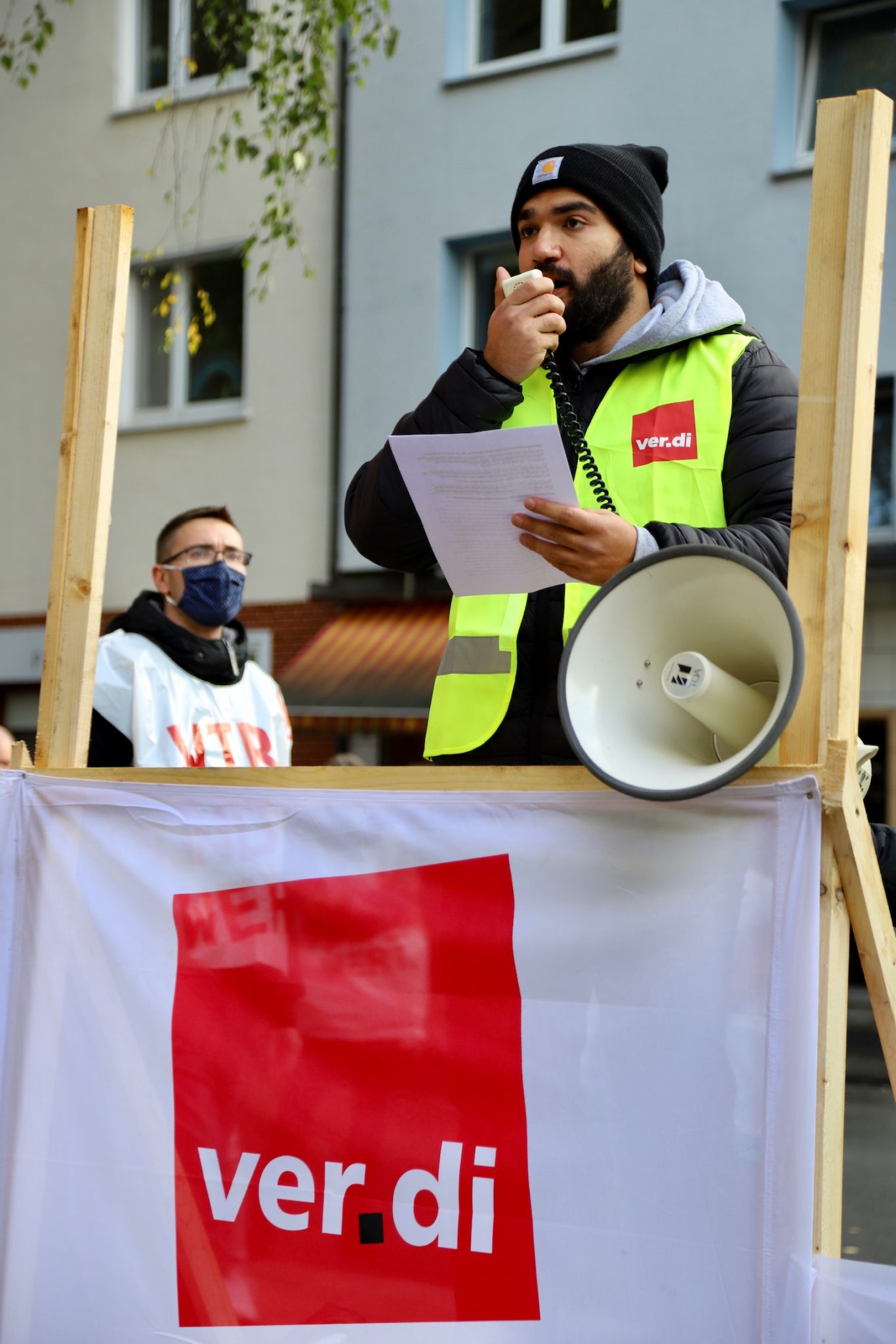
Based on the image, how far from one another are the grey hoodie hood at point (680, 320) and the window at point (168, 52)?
1178 cm

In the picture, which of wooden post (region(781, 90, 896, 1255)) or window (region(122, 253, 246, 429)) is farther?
window (region(122, 253, 246, 429))

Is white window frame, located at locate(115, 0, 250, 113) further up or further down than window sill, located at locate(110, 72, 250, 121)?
further up

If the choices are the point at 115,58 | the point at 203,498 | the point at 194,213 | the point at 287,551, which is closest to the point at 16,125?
the point at 115,58

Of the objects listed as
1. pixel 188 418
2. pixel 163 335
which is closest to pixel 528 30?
pixel 163 335

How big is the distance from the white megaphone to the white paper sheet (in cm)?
Answer: 19

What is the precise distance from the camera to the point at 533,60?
1209 cm

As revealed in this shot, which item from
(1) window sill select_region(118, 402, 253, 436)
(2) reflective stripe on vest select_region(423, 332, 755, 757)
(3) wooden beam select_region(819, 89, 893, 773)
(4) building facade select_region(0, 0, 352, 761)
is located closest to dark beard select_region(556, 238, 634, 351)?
(2) reflective stripe on vest select_region(423, 332, 755, 757)

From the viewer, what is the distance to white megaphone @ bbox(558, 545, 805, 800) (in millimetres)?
1899

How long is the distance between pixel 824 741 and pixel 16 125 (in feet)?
47.0

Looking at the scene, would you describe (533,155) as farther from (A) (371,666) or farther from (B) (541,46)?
(A) (371,666)

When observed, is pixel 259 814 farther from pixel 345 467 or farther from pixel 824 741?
pixel 345 467

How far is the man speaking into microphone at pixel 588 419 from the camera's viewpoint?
7.43ft

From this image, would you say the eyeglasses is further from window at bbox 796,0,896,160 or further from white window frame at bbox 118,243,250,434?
white window frame at bbox 118,243,250,434

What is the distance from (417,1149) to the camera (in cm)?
215
